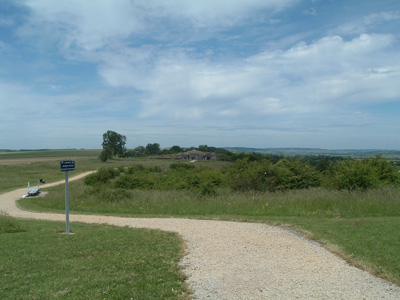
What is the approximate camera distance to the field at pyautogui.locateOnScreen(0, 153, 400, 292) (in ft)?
22.4

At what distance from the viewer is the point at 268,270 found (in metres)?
5.83

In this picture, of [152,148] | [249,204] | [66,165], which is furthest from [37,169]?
[152,148]

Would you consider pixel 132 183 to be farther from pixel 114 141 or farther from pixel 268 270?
pixel 114 141

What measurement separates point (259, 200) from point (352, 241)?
683 centimetres

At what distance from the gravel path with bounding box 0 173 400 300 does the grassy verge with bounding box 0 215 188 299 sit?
463 millimetres

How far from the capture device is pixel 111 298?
4.53 meters

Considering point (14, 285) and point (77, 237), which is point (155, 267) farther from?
point (77, 237)

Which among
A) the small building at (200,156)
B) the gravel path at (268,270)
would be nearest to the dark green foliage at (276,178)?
the gravel path at (268,270)

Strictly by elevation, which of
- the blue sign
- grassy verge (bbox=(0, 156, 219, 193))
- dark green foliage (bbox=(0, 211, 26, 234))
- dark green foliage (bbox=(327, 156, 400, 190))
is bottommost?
grassy verge (bbox=(0, 156, 219, 193))

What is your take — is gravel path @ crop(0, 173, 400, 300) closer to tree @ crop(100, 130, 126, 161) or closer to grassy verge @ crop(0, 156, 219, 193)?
grassy verge @ crop(0, 156, 219, 193)

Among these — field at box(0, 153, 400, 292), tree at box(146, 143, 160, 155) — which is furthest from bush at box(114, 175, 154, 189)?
tree at box(146, 143, 160, 155)

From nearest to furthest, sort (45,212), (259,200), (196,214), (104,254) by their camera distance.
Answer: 1. (104,254)
2. (196,214)
3. (259,200)
4. (45,212)

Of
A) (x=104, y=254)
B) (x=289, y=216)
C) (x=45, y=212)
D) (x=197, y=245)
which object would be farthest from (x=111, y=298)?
(x=45, y=212)

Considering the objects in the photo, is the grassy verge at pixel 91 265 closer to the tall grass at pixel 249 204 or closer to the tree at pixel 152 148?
the tall grass at pixel 249 204
